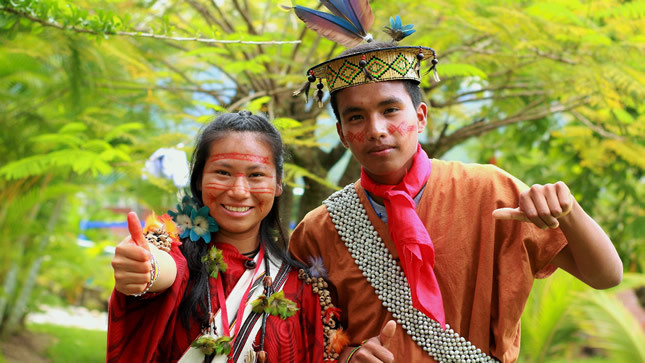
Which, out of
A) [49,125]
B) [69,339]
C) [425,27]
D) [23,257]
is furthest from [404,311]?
[69,339]

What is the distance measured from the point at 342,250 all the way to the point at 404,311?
382 mm

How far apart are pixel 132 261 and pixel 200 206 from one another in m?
0.69

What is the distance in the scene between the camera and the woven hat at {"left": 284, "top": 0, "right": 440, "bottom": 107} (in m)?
2.44

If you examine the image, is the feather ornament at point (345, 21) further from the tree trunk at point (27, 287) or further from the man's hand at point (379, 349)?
the tree trunk at point (27, 287)

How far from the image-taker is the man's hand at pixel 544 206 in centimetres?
191

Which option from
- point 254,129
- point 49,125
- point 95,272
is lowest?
point 95,272

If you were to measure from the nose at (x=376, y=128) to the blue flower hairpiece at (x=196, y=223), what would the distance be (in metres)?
0.71

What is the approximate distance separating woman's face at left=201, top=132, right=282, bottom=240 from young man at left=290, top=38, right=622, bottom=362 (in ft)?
1.23

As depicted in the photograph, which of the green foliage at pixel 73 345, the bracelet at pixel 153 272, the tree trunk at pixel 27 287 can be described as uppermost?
the bracelet at pixel 153 272

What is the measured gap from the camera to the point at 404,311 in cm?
250

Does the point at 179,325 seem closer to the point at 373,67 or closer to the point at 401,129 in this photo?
the point at 401,129

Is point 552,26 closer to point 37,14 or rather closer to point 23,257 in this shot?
point 37,14

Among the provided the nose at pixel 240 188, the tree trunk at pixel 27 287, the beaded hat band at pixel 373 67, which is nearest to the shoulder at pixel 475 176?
the beaded hat band at pixel 373 67

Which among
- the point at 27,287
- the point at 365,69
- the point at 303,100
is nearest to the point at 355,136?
the point at 365,69
